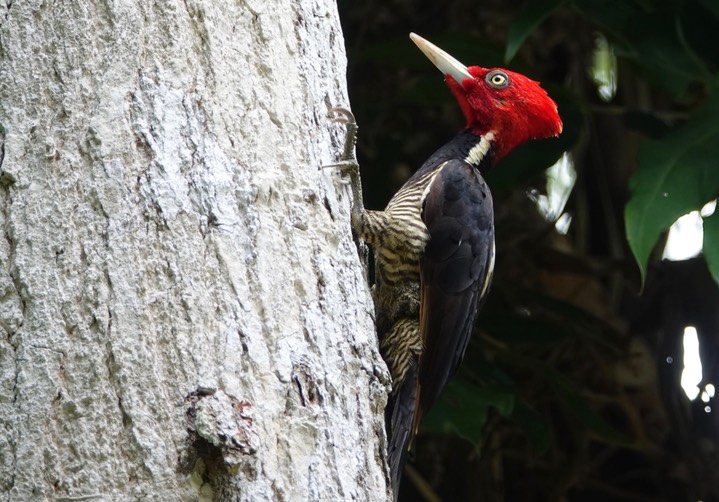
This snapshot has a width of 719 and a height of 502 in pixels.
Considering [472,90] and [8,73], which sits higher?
[472,90]

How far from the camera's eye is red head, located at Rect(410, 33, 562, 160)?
11.6ft

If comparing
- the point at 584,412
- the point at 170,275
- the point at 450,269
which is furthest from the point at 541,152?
the point at 170,275

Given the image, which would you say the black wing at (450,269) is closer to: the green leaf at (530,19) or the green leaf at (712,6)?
the green leaf at (530,19)

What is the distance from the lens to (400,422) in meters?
3.00

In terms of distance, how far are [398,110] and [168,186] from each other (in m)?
3.20

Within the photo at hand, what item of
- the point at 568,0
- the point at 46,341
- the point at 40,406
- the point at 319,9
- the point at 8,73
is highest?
the point at 568,0

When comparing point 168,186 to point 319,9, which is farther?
point 319,9

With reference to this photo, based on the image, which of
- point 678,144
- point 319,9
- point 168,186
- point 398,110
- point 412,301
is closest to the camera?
point 168,186

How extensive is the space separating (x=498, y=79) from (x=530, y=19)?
0.29m

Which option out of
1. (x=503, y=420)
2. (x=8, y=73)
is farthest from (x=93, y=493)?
(x=503, y=420)

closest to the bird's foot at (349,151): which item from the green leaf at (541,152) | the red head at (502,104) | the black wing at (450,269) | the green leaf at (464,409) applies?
the black wing at (450,269)

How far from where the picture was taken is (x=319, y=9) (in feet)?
8.27

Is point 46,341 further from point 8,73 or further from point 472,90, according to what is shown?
point 472,90

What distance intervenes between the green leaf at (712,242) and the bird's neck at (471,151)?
0.80 meters
